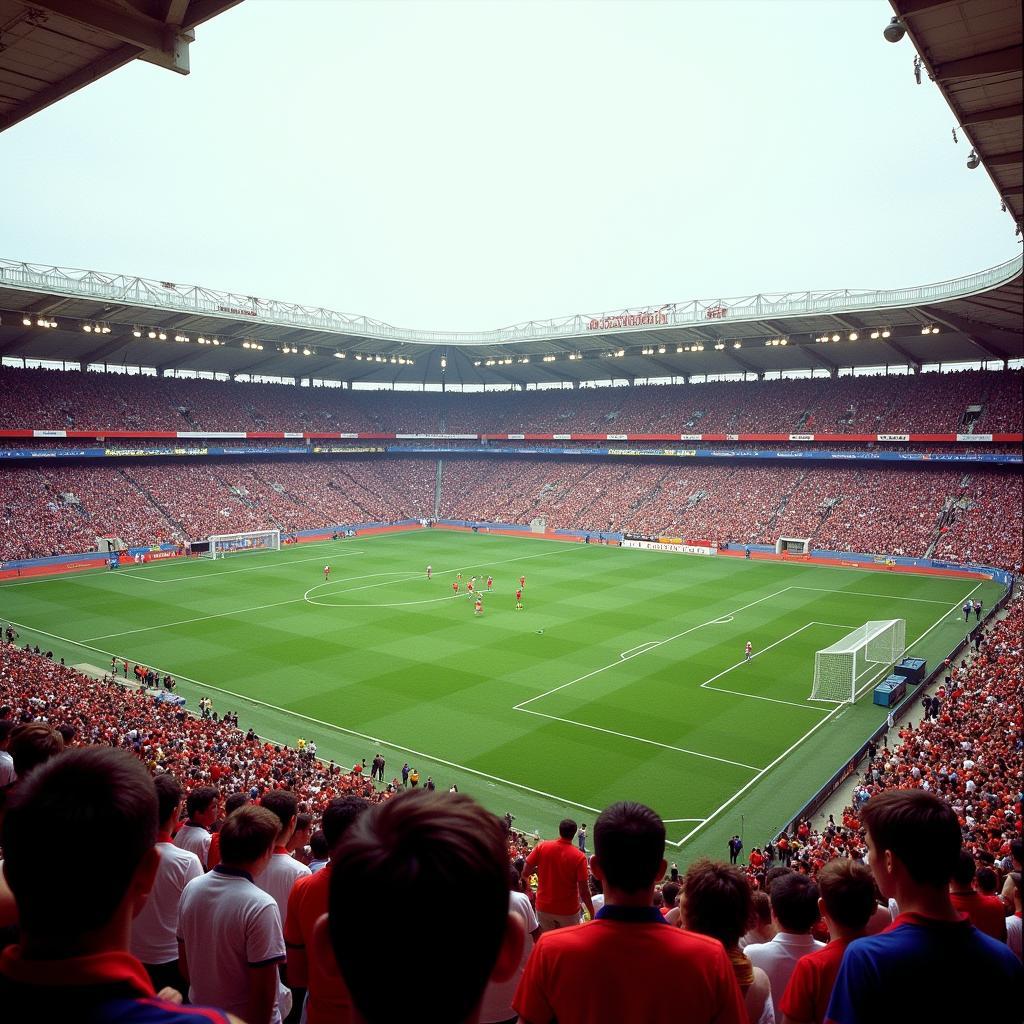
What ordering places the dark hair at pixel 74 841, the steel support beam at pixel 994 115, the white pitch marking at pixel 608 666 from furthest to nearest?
the white pitch marking at pixel 608 666 → the steel support beam at pixel 994 115 → the dark hair at pixel 74 841

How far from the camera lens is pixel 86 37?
927 cm

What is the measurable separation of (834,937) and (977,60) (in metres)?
14.9

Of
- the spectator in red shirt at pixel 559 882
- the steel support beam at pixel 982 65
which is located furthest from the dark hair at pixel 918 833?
the steel support beam at pixel 982 65

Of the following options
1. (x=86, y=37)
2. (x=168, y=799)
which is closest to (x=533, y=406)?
(x=86, y=37)

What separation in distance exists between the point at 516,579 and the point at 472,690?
2283 centimetres

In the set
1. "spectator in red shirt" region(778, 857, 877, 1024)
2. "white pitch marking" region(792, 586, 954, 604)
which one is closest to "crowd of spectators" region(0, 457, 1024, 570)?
"white pitch marking" region(792, 586, 954, 604)

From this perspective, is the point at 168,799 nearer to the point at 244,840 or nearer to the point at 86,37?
the point at 244,840

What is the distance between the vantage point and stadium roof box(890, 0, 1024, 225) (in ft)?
39.1

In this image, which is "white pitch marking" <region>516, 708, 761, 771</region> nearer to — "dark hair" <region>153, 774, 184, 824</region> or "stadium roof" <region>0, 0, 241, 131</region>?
"dark hair" <region>153, 774, 184, 824</region>

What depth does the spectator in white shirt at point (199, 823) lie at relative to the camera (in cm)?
715

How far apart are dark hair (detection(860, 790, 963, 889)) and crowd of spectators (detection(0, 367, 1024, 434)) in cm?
6363

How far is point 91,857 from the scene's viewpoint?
6.87 ft

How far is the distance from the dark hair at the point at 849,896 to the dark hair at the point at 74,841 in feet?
12.8

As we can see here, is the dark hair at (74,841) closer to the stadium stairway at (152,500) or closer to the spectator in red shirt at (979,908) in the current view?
the spectator in red shirt at (979,908)
